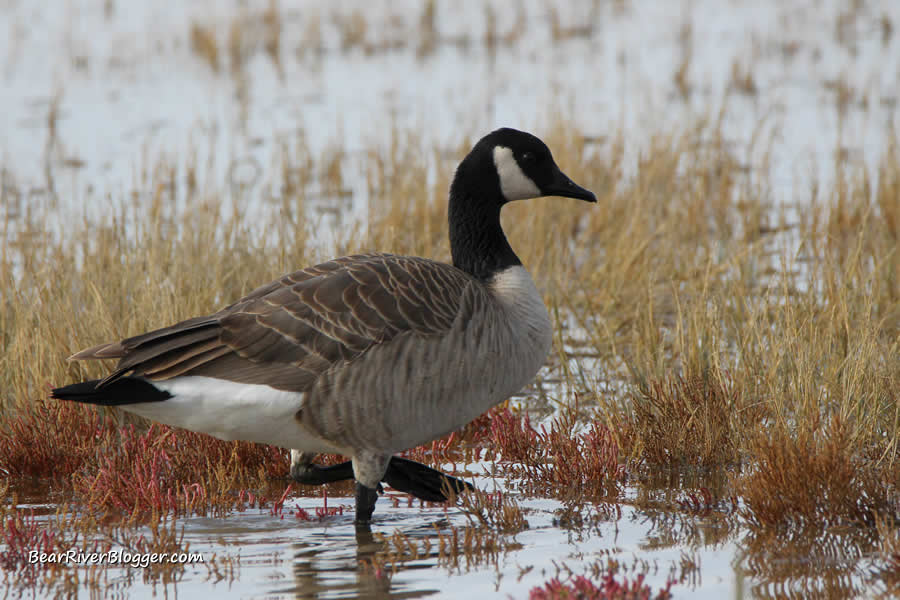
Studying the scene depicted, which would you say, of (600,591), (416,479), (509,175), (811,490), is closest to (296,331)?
(416,479)

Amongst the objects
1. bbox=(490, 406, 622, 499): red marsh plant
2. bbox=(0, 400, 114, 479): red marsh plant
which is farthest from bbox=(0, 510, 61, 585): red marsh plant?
bbox=(490, 406, 622, 499): red marsh plant

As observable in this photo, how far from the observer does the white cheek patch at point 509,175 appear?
669 cm

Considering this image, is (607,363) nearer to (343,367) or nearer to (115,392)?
(343,367)

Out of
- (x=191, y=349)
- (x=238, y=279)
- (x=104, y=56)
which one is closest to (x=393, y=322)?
(x=191, y=349)

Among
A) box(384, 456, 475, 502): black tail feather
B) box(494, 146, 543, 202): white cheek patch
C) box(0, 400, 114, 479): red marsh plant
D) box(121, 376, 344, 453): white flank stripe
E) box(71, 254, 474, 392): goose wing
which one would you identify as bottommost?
box(384, 456, 475, 502): black tail feather

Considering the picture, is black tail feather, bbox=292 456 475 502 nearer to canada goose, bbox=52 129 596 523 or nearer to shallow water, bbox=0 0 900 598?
canada goose, bbox=52 129 596 523

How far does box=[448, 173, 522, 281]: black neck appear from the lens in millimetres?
6559

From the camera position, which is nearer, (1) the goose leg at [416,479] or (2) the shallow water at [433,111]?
(2) the shallow water at [433,111]

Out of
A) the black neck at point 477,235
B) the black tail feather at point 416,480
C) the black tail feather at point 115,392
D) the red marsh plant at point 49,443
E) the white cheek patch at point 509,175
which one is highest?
the white cheek patch at point 509,175

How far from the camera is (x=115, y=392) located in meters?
5.37

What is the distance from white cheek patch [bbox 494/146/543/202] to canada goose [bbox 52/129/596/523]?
0.88 metres

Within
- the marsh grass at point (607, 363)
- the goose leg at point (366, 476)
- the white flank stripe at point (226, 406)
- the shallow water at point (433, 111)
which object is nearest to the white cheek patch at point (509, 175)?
the marsh grass at point (607, 363)

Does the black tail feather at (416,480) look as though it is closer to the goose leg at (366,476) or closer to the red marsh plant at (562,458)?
the goose leg at (366,476)

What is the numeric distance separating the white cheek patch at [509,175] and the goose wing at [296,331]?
42.5 inches
